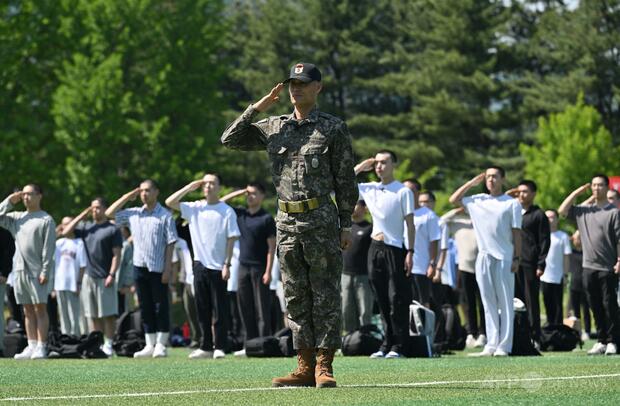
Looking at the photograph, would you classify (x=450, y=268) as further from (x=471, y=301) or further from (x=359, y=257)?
(x=359, y=257)

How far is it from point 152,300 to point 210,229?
1.37 metres

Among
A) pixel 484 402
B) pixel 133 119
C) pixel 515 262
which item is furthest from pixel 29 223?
pixel 133 119

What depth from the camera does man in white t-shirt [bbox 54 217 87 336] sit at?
23484mm

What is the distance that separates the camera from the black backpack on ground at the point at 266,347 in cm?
1828

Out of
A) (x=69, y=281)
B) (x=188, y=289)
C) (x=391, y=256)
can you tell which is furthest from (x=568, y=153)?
(x=391, y=256)

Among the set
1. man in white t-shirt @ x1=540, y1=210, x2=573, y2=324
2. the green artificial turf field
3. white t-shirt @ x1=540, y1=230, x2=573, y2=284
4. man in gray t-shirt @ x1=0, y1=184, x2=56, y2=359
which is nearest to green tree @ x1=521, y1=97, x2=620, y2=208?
white t-shirt @ x1=540, y1=230, x2=573, y2=284

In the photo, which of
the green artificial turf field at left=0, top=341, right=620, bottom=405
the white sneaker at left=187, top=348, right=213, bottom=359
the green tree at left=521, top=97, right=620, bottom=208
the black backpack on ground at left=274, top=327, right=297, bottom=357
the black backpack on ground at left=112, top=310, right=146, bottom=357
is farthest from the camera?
the green tree at left=521, top=97, right=620, bottom=208

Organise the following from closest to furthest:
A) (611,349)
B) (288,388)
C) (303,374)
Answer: (288,388) → (303,374) → (611,349)

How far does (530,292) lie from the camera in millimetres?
20141

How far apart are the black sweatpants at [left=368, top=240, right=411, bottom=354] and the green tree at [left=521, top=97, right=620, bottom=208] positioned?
44.4 metres

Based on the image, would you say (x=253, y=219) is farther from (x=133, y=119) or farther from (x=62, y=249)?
(x=133, y=119)

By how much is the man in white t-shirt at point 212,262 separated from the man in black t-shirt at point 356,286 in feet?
7.33

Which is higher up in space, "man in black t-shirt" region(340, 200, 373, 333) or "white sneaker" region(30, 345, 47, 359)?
"man in black t-shirt" region(340, 200, 373, 333)

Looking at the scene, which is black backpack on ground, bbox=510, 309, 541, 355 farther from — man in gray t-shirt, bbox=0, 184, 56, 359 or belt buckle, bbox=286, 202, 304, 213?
belt buckle, bbox=286, 202, 304, 213
